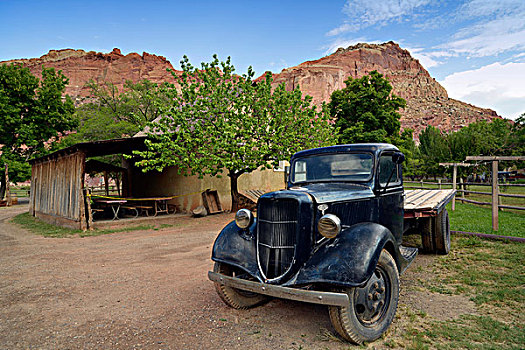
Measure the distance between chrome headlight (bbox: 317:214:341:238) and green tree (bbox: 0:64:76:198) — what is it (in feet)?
87.0

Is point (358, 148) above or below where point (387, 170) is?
above

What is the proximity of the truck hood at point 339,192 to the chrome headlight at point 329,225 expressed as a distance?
0.67 ft

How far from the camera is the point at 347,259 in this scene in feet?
9.43

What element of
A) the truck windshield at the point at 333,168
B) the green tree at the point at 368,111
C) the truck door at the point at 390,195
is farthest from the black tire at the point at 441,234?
the green tree at the point at 368,111

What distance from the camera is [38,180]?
15172mm

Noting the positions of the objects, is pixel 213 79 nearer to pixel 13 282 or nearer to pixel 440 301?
pixel 13 282

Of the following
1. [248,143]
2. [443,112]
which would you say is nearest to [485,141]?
[248,143]

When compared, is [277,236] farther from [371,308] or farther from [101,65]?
[101,65]

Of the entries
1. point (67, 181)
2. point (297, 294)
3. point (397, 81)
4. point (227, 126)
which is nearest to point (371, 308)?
point (297, 294)

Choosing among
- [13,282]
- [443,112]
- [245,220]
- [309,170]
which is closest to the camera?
[245,220]

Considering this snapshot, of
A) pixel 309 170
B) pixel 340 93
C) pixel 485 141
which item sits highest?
pixel 340 93

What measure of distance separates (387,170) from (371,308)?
203 cm

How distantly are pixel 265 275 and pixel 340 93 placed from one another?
96.4ft

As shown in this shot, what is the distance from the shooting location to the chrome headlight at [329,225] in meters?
3.08
